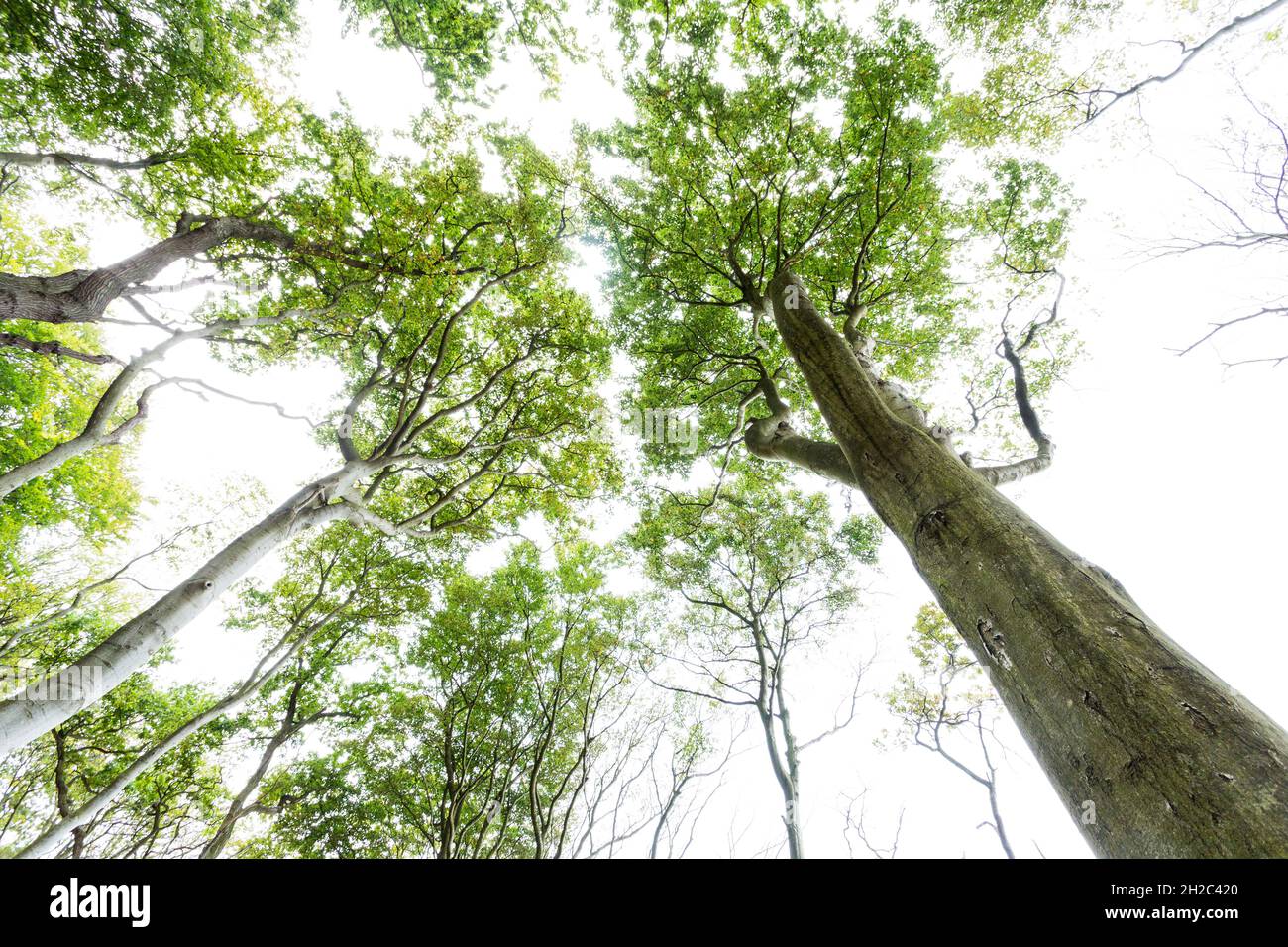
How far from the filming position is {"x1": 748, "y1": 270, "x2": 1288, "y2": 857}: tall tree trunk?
114cm

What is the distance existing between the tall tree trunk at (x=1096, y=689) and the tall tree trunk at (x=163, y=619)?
5.96 metres

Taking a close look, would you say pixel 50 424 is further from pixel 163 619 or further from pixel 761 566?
pixel 761 566

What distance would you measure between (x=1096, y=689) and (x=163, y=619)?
A: 256 inches

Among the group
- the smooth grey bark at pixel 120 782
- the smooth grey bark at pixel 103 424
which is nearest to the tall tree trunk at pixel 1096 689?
the smooth grey bark at pixel 103 424

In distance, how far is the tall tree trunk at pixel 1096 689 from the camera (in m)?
1.14

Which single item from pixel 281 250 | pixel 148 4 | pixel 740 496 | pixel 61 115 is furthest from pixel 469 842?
pixel 148 4

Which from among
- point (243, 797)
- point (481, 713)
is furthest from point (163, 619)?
point (243, 797)

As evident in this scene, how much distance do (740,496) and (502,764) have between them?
8318mm

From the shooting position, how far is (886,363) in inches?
344

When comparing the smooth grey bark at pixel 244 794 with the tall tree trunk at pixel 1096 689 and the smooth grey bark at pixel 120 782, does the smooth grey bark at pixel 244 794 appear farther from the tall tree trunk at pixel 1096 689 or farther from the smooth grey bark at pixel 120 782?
the tall tree trunk at pixel 1096 689

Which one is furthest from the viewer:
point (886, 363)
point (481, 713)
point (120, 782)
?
point (481, 713)

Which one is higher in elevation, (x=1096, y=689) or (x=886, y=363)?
(x=886, y=363)

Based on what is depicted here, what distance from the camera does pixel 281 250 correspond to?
7.45m
